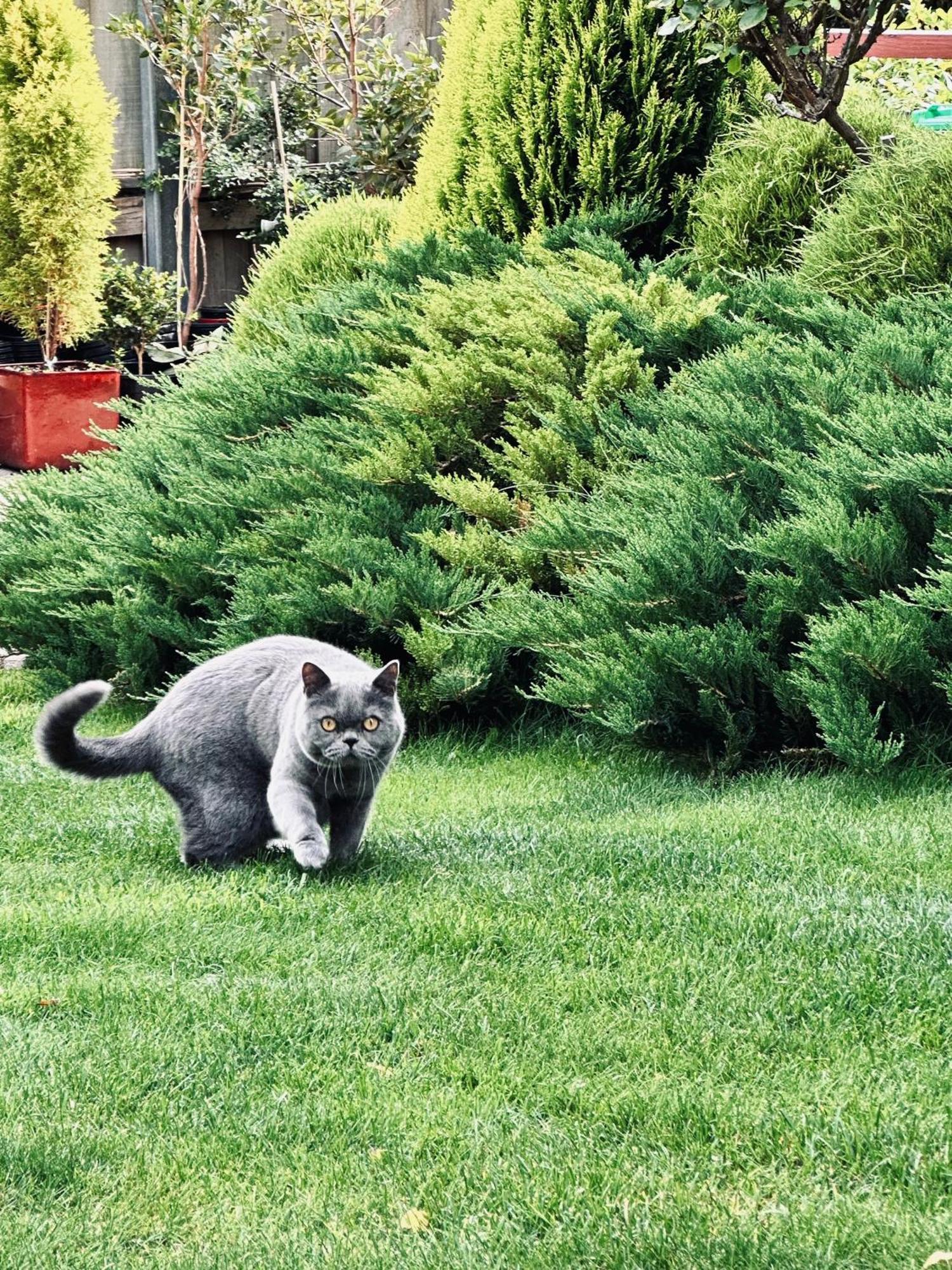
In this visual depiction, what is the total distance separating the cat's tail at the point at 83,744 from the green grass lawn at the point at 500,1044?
306 millimetres

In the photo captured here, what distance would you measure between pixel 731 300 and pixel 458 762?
2.45m

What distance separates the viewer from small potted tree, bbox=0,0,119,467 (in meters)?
11.5

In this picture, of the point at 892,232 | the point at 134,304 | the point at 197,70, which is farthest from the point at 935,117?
the point at 197,70

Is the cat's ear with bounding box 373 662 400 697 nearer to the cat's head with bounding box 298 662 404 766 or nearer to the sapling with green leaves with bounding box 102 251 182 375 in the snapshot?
the cat's head with bounding box 298 662 404 766

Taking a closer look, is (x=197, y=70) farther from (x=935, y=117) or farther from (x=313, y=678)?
(x=313, y=678)

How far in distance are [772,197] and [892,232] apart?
94cm

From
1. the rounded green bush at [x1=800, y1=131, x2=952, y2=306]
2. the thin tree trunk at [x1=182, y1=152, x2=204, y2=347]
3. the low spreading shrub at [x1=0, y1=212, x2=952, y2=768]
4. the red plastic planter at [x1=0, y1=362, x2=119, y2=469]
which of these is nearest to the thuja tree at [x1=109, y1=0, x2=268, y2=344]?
the thin tree trunk at [x1=182, y1=152, x2=204, y2=347]

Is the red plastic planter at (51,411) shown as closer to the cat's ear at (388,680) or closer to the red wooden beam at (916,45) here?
the red wooden beam at (916,45)

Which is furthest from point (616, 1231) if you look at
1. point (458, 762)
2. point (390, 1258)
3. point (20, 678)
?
point (20, 678)

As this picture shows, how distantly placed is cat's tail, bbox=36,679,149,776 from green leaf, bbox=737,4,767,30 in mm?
4213

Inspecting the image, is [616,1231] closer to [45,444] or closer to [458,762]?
[458,762]

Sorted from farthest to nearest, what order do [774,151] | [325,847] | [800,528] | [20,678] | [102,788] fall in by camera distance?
[20,678], [774,151], [102,788], [800,528], [325,847]

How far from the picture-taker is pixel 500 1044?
3.09 m

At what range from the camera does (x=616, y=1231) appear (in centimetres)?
241
